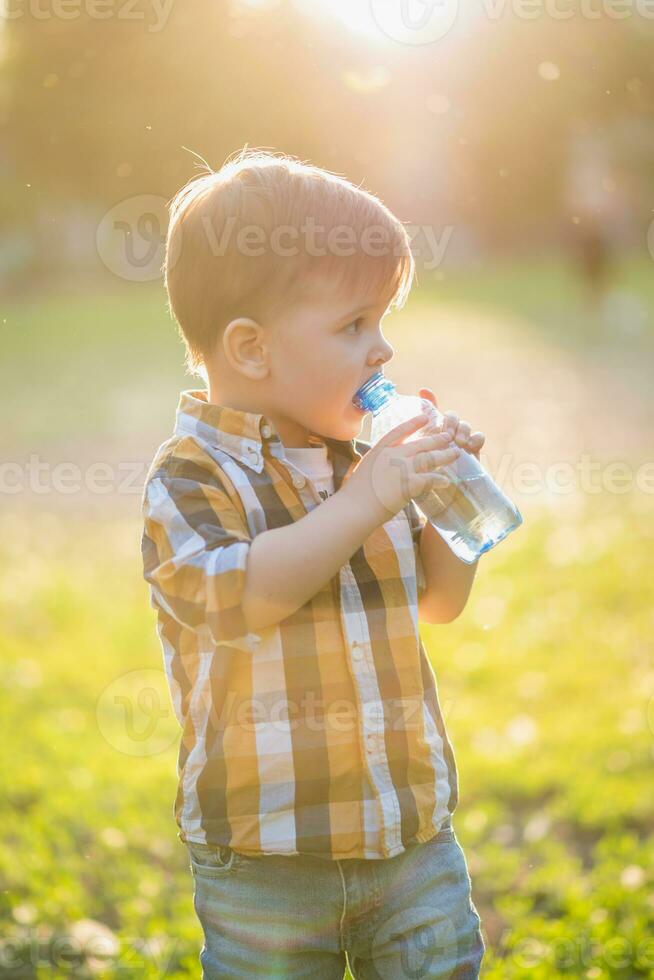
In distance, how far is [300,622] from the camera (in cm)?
172

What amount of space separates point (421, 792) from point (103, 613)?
379 centimetres

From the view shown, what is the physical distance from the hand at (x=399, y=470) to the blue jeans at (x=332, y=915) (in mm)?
566

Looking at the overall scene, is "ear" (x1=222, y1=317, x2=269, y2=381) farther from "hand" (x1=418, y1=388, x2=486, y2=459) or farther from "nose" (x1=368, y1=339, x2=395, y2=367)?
"hand" (x1=418, y1=388, x2=486, y2=459)

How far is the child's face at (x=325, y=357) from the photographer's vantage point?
175 centimetres
